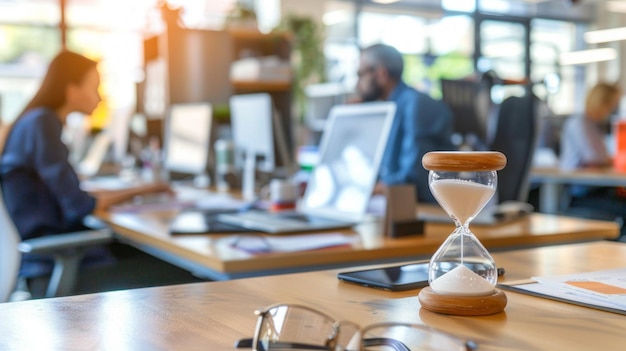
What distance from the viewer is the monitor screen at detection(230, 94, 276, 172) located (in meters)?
3.78

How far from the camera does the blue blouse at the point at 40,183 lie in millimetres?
2891

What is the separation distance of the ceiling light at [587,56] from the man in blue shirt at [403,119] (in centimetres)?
949

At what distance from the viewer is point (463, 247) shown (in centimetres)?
111

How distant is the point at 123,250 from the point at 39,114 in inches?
29.8

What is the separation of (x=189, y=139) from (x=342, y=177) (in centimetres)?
202

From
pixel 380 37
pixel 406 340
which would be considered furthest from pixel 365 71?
pixel 380 37

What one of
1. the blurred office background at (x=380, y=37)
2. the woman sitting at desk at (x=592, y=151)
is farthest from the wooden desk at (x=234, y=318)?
→ the blurred office background at (x=380, y=37)

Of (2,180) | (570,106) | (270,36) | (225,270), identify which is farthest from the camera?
(570,106)

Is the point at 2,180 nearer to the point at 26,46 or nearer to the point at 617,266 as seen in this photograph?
the point at 617,266

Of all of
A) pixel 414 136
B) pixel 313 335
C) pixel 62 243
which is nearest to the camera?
pixel 313 335

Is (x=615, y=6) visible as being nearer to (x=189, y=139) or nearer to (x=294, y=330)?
(x=189, y=139)

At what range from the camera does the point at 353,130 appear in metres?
2.57

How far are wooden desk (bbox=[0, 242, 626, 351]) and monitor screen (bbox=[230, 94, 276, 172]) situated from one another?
95.9 inches

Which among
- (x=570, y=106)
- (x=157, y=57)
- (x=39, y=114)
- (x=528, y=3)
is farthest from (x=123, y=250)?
(x=570, y=106)
